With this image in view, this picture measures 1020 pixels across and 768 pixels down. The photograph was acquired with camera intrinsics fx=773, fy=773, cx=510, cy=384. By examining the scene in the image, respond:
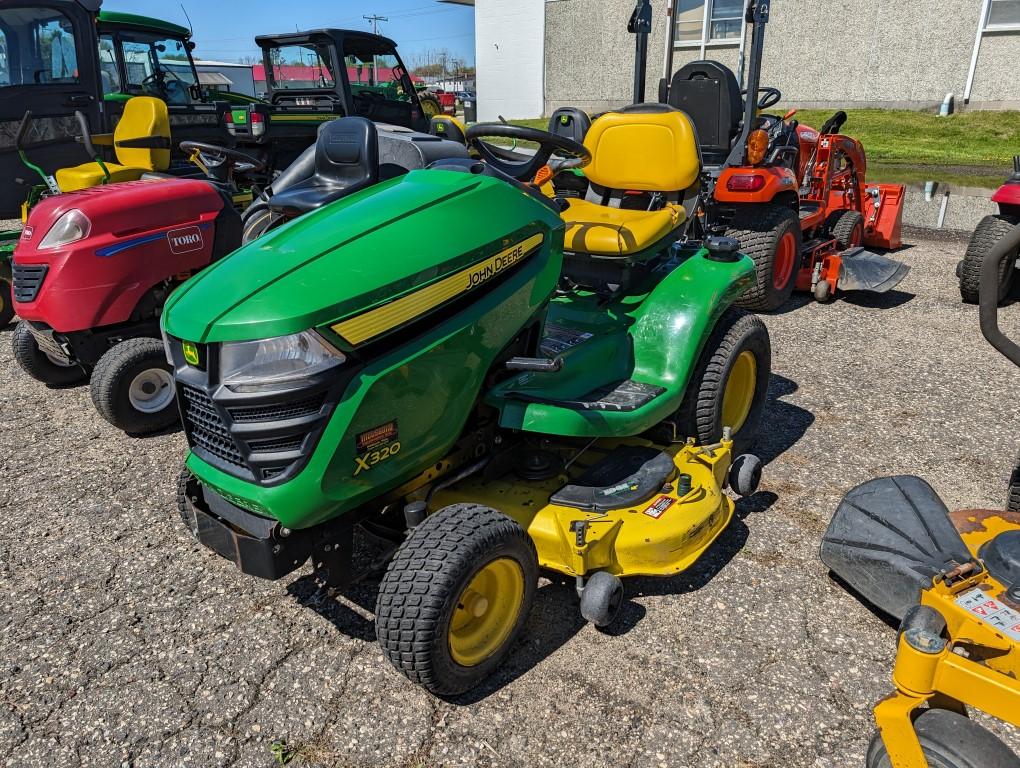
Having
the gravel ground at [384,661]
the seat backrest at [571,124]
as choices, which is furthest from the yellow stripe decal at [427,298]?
the seat backrest at [571,124]

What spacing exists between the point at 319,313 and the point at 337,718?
1.16 metres

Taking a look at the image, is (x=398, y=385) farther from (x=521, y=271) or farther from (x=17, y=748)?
(x=17, y=748)

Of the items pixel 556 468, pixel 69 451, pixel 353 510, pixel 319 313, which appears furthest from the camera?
pixel 69 451

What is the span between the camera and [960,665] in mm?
1625

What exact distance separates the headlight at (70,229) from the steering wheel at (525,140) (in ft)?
7.01

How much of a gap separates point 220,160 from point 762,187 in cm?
410

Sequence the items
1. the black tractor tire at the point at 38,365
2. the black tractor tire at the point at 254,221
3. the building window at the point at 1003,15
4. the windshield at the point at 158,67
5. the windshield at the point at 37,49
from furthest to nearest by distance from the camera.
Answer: the building window at the point at 1003,15
the windshield at the point at 158,67
the windshield at the point at 37,49
the black tractor tire at the point at 254,221
the black tractor tire at the point at 38,365

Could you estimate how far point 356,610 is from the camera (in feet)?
8.67

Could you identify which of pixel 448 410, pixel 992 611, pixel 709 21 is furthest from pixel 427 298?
pixel 709 21

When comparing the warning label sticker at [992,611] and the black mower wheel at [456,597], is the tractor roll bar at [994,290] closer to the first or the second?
the warning label sticker at [992,611]

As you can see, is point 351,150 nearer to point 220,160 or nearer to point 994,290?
point 994,290

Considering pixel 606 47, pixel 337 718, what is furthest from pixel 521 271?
pixel 606 47

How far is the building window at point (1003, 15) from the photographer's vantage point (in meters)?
17.0

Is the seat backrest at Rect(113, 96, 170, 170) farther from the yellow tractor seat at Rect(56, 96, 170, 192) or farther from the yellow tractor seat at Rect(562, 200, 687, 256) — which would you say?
the yellow tractor seat at Rect(562, 200, 687, 256)
